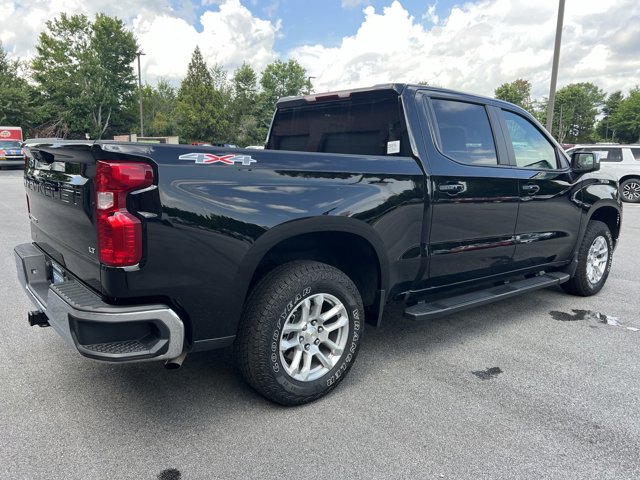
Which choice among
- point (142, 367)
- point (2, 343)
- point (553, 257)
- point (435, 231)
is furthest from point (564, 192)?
point (2, 343)

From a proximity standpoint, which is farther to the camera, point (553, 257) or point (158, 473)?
point (553, 257)

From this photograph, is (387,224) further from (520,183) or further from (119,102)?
(119,102)

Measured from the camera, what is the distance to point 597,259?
5.30 metres

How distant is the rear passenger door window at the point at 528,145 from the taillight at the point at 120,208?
10.2 feet

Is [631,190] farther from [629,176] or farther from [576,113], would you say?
[576,113]

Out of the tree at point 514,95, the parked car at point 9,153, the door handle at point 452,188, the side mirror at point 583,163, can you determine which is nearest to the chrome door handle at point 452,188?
the door handle at point 452,188

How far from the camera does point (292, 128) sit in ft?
14.7

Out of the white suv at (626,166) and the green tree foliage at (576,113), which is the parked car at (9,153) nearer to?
the white suv at (626,166)

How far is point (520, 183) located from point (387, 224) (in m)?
1.54

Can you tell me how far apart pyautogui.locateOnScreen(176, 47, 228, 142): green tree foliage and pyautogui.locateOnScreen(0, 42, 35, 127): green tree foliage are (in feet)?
44.4

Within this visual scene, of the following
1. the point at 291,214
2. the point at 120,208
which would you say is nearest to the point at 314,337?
the point at 291,214

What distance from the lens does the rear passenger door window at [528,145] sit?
4.16 metres

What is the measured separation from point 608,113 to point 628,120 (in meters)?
14.2

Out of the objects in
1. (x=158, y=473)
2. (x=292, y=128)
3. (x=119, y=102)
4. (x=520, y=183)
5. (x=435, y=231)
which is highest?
(x=119, y=102)
